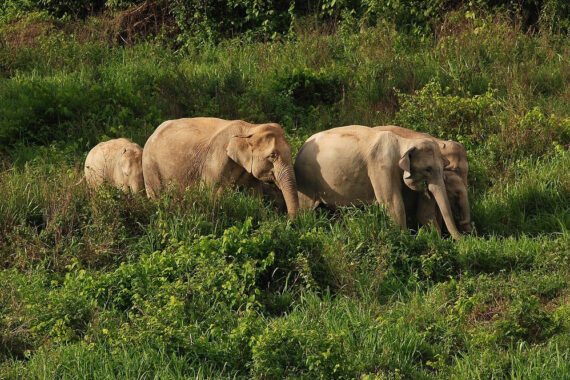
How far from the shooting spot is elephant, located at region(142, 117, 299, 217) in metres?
9.39

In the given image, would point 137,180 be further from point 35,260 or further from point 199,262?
point 199,262

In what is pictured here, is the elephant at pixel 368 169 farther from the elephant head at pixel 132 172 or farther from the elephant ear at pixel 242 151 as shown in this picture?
the elephant head at pixel 132 172

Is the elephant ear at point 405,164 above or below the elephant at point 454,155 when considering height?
above

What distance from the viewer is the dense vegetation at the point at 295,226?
6.93 metres

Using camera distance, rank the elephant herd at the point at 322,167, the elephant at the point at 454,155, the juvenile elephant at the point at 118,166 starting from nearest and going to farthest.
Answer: the elephant herd at the point at 322,167, the elephant at the point at 454,155, the juvenile elephant at the point at 118,166

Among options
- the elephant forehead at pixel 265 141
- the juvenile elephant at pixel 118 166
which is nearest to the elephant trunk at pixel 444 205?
the elephant forehead at pixel 265 141

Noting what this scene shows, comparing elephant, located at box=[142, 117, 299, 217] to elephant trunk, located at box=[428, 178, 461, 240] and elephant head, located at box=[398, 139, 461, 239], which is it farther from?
elephant trunk, located at box=[428, 178, 461, 240]

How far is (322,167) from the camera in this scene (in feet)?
31.6

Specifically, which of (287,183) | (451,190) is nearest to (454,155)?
(451,190)

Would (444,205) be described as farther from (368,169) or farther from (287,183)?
(287,183)

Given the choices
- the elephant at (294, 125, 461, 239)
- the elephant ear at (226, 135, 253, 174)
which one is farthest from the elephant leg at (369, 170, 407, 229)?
the elephant ear at (226, 135, 253, 174)

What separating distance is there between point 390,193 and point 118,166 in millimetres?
2958

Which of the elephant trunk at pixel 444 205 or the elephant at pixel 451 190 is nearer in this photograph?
the elephant trunk at pixel 444 205

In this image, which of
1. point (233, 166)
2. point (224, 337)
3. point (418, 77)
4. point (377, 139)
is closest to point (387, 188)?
point (377, 139)
